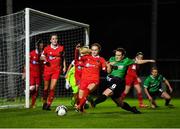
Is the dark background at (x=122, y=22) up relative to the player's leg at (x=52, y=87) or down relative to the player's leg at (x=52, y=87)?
up

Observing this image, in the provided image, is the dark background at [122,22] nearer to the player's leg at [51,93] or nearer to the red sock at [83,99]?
the player's leg at [51,93]

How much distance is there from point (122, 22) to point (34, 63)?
54.5 feet

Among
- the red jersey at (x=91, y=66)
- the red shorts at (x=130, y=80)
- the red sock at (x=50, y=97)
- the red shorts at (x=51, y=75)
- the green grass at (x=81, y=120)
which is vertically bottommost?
the green grass at (x=81, y=120)

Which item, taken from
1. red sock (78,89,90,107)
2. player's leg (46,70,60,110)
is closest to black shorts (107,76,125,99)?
red sock (78,89,90,107)

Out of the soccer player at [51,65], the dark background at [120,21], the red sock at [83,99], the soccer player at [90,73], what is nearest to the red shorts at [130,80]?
the soccer player at [51,65]

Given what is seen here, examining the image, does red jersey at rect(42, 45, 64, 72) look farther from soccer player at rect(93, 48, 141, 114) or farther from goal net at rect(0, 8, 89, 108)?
soccer player at rect(93, 48, 141, 114)

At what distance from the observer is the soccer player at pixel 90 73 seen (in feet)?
41.9

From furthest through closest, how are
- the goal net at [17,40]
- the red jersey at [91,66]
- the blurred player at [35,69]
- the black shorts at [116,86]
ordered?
the goal net at [17,40] → the blurred player at [35,69] → the red jersey at [91,66] → the black shorts at [116,86]

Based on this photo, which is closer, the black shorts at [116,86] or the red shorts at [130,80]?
the black shorts at [116,86]

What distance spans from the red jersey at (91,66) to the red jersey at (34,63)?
9.19 feet

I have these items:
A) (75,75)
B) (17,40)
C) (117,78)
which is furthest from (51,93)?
(17,40)

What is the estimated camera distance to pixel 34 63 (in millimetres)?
15750

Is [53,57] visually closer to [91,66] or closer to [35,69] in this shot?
[35,69]

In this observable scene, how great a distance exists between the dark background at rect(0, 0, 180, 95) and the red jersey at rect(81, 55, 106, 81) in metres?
16.9
